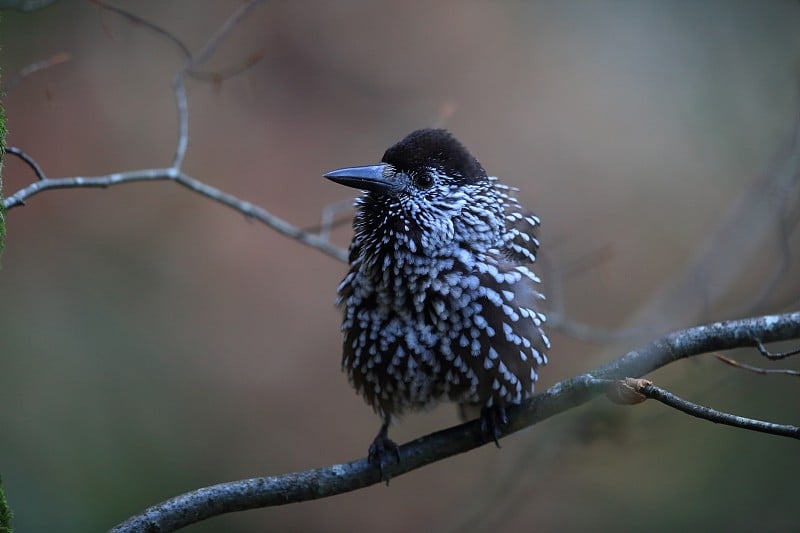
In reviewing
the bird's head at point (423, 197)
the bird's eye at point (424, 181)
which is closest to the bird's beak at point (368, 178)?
the bird's head at point (423, 197)

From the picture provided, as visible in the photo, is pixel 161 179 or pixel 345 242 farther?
pixel 345 242

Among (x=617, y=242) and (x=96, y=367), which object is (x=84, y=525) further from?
(x=617, y=242)

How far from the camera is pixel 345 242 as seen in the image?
7.10 meters

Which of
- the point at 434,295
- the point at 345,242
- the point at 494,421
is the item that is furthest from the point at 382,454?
the point at 345,242

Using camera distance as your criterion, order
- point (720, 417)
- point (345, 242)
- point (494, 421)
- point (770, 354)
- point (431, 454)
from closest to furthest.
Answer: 1. point (720, 417)
2. point (770, 354)
3. point (431, 454)
4. point (494, 421)
5. point (345, 242)

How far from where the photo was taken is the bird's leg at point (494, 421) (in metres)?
3.19

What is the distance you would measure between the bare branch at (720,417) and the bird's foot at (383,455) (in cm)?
114

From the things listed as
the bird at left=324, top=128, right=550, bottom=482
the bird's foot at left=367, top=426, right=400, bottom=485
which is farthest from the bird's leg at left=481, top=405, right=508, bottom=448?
the bird's foot at left=367, top=426, right=400, bottom=485

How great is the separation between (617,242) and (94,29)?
497cm

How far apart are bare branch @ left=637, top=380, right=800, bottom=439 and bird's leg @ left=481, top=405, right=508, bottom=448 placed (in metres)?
0.98

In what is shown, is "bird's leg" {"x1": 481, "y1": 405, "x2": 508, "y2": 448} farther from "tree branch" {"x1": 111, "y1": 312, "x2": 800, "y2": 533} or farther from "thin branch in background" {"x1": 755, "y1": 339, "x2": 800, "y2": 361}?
"thin branch in background" {"x1": 755, "y1": 339, "x2": 800, "y2": 361}

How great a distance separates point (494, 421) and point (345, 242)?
407 cm

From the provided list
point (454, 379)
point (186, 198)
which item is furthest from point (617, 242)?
point (454, 379)

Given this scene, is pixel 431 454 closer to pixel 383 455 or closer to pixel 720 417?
pixel 383 455
